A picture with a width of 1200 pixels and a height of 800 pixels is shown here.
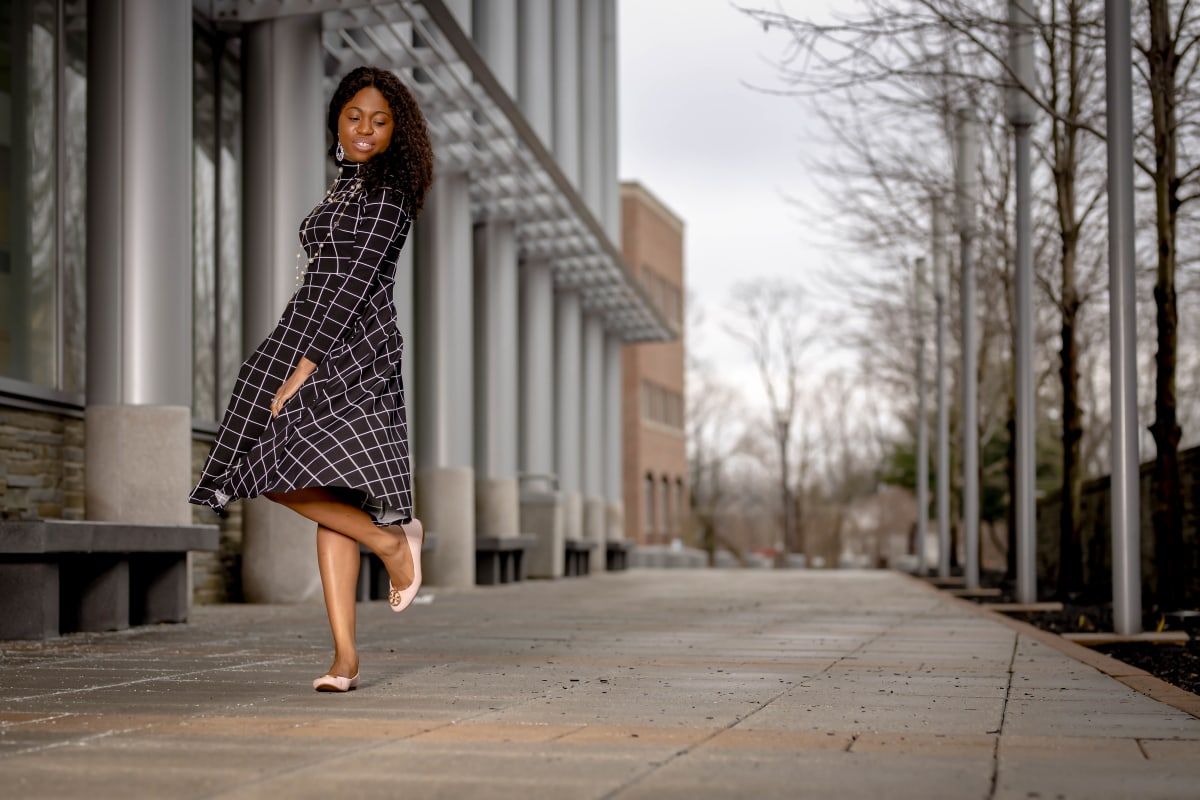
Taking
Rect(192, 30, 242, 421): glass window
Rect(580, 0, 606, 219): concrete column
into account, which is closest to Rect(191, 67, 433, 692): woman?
Rect(192, 30, 242, 421): glass window

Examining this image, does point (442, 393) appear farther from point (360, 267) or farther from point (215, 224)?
point (360, 267)

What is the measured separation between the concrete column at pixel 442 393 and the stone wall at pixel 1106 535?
746cm

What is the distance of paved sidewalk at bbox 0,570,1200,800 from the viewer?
3.65m

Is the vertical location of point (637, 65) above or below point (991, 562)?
above

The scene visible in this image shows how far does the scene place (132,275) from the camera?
448 inches

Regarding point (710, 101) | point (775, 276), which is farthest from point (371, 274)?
point (775, 276)

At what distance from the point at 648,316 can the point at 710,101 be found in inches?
629

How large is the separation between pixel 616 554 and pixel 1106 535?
573 inches

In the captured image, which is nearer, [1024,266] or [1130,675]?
[1130,675]

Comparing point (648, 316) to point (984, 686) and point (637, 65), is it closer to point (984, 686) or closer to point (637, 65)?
point (637, 65)

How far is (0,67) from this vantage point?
11.8m

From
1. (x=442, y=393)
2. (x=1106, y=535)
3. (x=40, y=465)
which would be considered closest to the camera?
(x=40, y=465)

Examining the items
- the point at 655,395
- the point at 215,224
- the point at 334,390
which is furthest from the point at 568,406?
the point at 655,395

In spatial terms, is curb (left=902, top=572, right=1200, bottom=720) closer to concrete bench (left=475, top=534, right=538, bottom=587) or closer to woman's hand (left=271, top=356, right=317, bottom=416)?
woman's hand (left=271, top=356, right=317, bottom=416)
